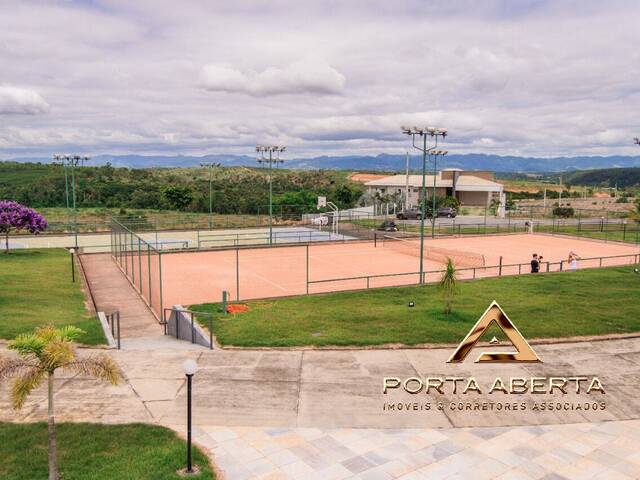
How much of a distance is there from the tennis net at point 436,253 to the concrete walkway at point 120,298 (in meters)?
19.4

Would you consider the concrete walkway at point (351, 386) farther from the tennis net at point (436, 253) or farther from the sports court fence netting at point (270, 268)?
the tennis net at point (436, 253)

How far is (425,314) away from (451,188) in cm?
8108

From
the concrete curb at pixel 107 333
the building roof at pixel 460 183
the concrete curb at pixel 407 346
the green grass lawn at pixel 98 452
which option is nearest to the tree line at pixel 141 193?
the building roof at pixel 460 183

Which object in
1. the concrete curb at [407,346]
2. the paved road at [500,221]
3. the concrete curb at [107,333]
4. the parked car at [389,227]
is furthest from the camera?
the paved road at [500,221]

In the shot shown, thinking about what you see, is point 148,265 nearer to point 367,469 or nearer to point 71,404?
point 71,404

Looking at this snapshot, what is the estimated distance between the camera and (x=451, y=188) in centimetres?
9944

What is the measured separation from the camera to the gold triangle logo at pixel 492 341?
1639 cm

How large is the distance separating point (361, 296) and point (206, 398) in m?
13.4

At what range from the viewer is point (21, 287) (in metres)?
26.6

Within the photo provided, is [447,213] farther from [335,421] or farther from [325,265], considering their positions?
[335,421]

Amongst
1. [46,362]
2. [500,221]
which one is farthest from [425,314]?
[500,221]

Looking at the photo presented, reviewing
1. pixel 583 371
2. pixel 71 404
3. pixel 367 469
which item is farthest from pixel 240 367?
pixel 583 371

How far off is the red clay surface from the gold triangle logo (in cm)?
1083

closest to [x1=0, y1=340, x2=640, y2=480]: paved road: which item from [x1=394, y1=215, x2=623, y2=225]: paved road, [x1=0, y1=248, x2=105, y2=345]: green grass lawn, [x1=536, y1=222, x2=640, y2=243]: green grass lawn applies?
[x1=0, y1=248, x2=105, y2=345]: green grass lawn
